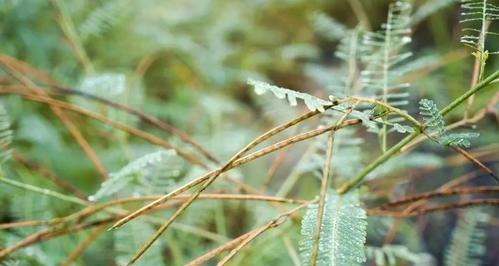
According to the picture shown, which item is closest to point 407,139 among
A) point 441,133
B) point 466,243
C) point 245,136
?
point 441,133

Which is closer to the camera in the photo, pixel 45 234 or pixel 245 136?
pixel 45 234

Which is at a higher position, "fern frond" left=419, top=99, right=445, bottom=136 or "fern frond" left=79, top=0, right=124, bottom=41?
"fern frond" left=79, top=0, right=124, bottom=41

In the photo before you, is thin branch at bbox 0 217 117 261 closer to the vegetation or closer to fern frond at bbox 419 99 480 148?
the vegetation

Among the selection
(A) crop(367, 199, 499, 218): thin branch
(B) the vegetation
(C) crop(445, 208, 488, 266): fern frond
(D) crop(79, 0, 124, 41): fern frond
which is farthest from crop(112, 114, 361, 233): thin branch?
(D) crop(79, 0, 124, 41): fern frond

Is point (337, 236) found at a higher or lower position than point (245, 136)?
lower

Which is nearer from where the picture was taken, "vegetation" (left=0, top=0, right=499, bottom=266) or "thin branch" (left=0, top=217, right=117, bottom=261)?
"vegetation" (left=0, top=0, right=499, bottom=266)

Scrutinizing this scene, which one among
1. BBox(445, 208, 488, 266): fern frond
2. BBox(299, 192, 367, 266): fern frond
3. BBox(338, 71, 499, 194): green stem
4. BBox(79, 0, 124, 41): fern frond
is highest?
BBox(79, 0, 124, 41): fern frond

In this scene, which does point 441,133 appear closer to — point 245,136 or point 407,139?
point 407,139
